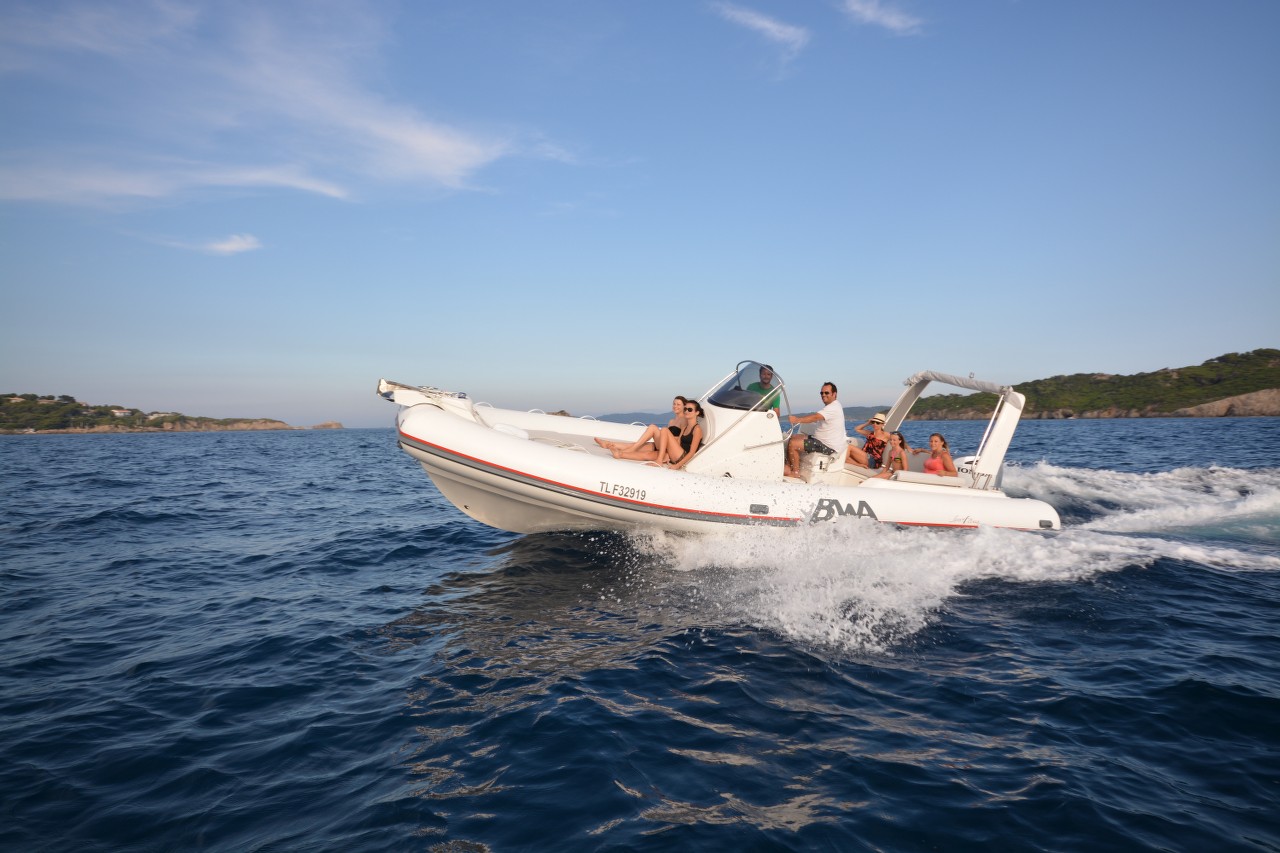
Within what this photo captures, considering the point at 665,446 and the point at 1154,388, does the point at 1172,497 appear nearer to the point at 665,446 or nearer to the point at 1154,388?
the point at 665,446

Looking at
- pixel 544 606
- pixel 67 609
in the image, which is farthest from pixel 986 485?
pixel 67 609

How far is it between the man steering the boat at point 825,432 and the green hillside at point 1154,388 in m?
69.1

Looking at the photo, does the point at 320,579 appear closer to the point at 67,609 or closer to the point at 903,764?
the point at 67,609

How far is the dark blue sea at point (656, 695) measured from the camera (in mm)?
3078

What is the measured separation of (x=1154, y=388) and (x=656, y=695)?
101 m

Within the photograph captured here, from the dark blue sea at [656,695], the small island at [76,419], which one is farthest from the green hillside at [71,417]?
the dark blue sea at [656,695]

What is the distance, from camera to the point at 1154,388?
81.0m

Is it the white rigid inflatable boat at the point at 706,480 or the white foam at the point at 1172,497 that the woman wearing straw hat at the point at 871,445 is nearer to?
the white rigid inflatable boat at the point at 706,480

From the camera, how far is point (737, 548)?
7805 mm

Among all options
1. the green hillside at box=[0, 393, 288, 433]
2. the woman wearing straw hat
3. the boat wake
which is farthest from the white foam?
the green hillside at box=[0, 393, 288, 433]

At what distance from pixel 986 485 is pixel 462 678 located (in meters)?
7.88

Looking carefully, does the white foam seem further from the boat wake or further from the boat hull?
the boat hull

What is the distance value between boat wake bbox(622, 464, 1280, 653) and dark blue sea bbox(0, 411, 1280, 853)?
4 centimetres

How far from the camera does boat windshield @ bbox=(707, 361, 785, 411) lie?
8.50 m
